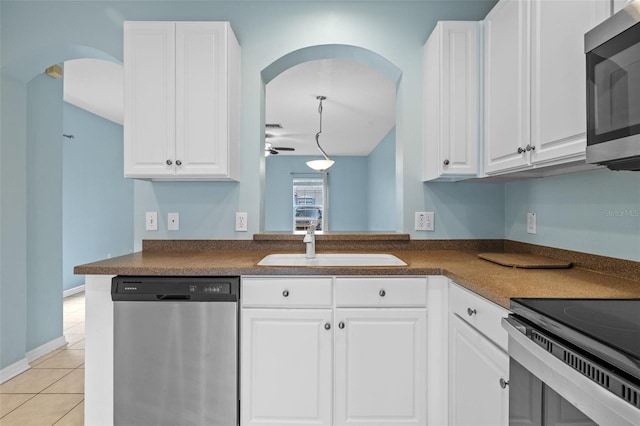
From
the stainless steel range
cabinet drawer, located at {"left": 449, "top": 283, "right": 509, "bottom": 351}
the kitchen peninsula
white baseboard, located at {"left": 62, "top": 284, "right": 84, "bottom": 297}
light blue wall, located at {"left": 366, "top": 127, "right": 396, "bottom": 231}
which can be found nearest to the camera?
the stainless steel range

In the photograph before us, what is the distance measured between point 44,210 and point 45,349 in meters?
1.12

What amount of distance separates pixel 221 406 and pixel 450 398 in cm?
105

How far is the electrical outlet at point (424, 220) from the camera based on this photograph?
2.43 metres

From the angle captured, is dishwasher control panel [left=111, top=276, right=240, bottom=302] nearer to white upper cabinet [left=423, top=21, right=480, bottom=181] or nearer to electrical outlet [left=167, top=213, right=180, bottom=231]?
electrical outlet [left=167, top=213, right=180, bottom=231]

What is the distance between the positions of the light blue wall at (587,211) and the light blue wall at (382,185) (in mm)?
3390

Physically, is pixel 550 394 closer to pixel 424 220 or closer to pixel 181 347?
pixel 181 347

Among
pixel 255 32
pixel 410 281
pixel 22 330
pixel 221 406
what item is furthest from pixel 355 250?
pixel 22 330

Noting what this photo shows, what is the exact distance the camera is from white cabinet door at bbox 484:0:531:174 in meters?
1.64

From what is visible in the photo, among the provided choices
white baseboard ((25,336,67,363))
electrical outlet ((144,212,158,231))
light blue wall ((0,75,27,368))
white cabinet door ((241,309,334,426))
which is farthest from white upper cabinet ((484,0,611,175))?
Result: white baseboard ((25,336,67,363))

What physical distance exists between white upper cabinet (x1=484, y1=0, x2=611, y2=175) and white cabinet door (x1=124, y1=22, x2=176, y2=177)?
1.73 m

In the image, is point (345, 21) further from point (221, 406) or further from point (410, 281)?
point (221, 406)

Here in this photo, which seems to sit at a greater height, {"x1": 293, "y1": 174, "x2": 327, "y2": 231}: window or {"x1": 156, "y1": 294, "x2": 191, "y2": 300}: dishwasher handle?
{"x1": 293, "y1": 174, "x2": 327, "y2": 231}: window

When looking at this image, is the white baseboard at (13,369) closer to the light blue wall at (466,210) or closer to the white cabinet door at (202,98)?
the white cabinet door at (202,98)

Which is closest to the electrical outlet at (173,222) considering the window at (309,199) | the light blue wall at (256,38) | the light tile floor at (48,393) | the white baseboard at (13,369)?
the light blue wall at (256,38)
